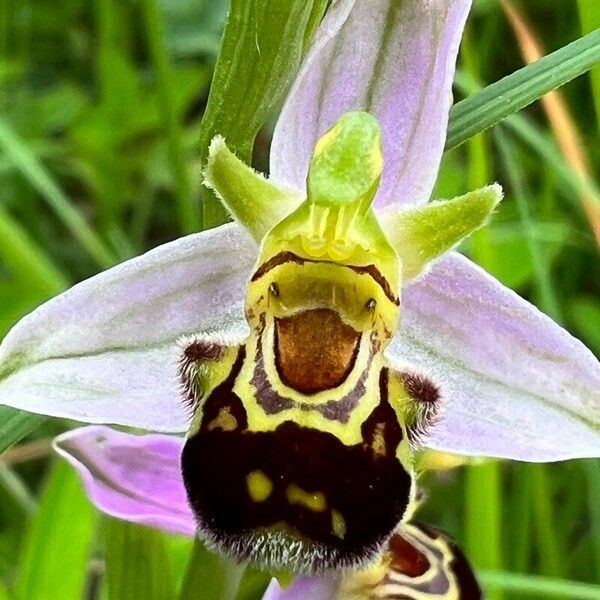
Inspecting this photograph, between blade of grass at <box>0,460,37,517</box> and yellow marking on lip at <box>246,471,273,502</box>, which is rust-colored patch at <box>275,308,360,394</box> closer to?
yellow marking on lip at <box>246,471,273,502</box>

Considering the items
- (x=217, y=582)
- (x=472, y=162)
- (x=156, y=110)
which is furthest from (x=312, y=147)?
(x=156, y=110)

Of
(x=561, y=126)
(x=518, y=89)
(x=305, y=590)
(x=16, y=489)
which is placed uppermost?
(x=561, y=126)

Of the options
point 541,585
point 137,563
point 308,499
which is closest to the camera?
point 308,499

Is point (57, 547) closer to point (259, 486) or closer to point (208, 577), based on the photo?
point (208, 577)

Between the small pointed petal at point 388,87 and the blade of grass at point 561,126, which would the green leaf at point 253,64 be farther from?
the blade of grass at point 561,126

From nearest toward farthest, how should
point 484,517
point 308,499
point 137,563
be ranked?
point 308,499, point 137,563, point 484,517

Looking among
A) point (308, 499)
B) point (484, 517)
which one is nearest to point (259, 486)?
point (308, 499)

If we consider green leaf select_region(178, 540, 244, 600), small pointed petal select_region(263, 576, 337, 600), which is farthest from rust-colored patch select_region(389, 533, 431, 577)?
green leaf select_region(178, 540, 244, 600)
